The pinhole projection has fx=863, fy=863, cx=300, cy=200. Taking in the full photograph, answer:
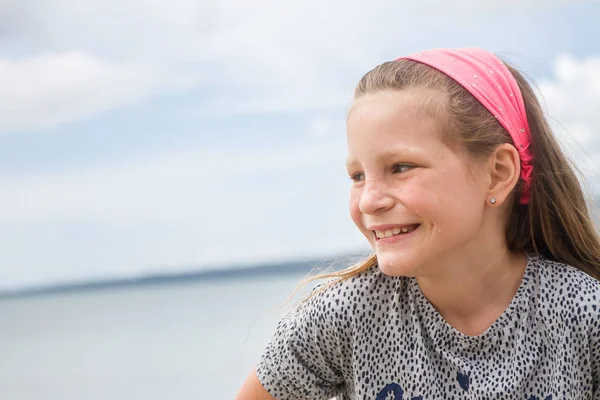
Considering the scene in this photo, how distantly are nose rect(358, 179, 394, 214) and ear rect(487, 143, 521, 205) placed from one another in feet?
0.55

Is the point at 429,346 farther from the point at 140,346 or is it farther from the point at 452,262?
the point at 140,346

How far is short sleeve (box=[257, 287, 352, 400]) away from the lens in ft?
4.62

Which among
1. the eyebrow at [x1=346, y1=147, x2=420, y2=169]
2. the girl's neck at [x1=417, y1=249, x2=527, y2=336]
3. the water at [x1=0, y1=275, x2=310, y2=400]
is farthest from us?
the water at [x1=0, y1=275, x2=310, y2=400]

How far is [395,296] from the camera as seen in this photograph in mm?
1422

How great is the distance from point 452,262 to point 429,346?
0.15 m

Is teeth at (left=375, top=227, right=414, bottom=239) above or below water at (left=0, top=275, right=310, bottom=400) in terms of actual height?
below

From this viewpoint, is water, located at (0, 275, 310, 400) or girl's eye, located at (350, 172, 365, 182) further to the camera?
water, located at (0, 275, 310, 400)

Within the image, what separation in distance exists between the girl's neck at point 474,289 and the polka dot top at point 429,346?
2cm

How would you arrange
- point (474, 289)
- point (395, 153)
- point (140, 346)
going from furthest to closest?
point (140, 346) < point (474, 289) < point (395, 153)

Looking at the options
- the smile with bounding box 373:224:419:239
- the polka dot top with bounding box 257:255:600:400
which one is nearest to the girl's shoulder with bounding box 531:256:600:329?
the polka dot top with bounding box 257:255:600:400

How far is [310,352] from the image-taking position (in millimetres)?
1426

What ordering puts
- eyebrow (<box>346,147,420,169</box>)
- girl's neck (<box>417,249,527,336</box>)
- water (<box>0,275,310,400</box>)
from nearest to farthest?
1. eyebrow (<box>346,147,420,169</box>)
2. girl's neck (<box>417,249,527,336</box>)
3. water (<box>0,275,310,400</box>)

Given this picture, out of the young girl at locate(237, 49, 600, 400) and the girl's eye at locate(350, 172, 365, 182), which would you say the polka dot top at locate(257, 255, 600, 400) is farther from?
the girl's eye at locate(350, 172, 365, 182)

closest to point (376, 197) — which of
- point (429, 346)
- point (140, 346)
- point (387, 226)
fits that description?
point (387, 226)
